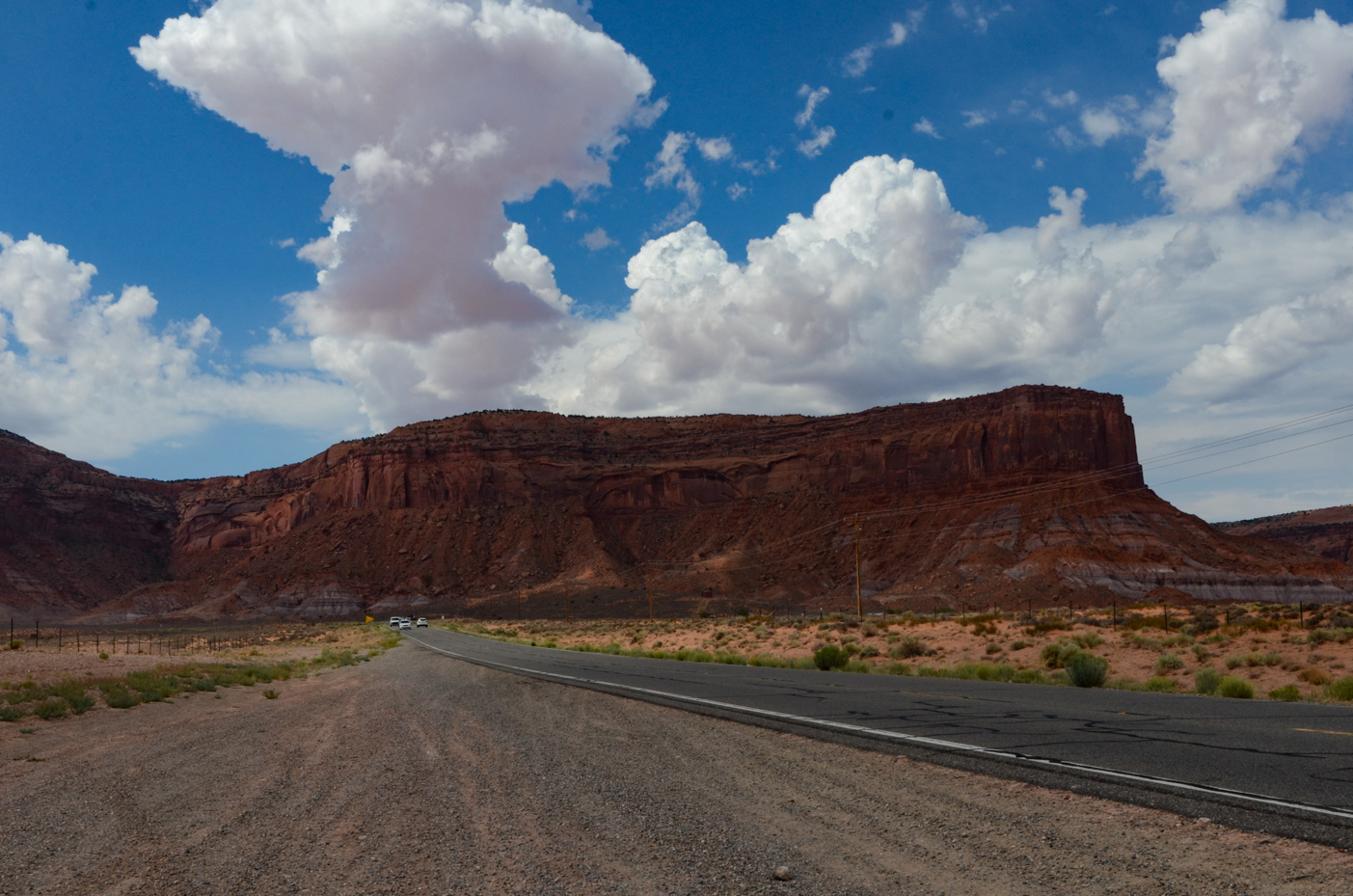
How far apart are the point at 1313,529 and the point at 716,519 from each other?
99490 millimetres

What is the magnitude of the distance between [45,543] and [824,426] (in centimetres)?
11488

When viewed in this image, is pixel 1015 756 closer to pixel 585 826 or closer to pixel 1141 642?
pixel 585 826

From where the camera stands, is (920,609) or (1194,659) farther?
(920,609)

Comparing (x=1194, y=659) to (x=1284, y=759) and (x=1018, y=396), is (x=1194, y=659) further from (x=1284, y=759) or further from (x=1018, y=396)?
(x=1018, y=396)

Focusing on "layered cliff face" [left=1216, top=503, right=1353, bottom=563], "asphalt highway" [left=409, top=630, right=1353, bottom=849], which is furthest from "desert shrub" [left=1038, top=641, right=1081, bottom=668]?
"layered cliff face" [left=1216, top=503, right=1353, bottom=563]

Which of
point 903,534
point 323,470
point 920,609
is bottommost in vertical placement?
point 920,609

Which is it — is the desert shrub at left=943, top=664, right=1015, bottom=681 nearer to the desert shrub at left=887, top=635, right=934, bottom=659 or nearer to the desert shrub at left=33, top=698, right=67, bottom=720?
the desert shrub at left=887, top=635, right=934, bottom=659

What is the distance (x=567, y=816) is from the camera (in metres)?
6.97

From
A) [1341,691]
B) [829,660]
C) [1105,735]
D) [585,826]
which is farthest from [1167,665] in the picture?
[585,826]

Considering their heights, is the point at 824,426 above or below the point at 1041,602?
above

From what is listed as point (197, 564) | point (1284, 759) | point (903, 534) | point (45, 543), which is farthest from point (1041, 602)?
point (45, 543)

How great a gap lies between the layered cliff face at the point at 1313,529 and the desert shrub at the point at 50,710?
142 meters

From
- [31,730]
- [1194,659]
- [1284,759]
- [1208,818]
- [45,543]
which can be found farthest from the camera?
[45,543]

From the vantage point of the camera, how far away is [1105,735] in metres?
9.88
